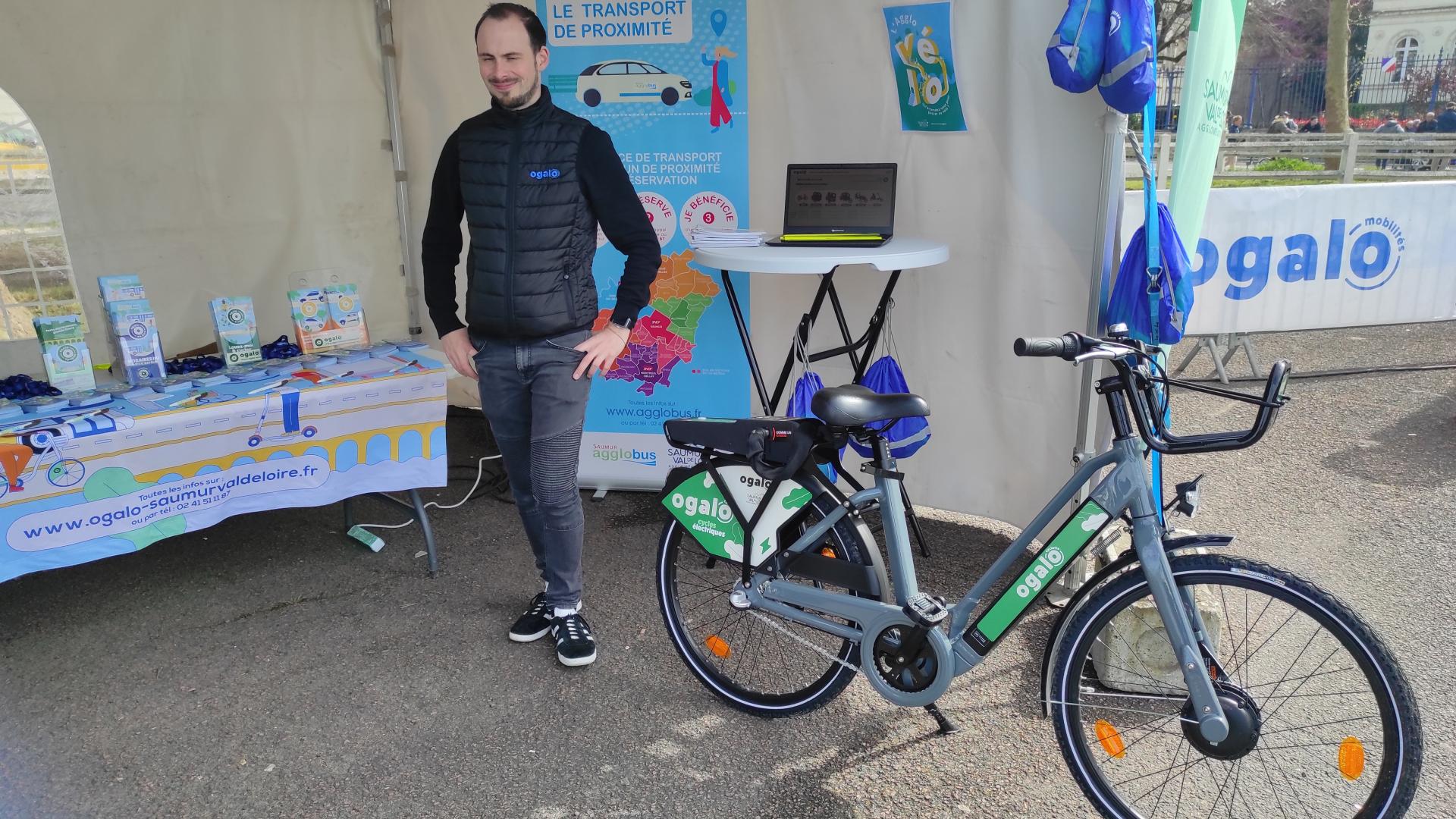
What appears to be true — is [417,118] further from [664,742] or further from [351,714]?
[664,742]

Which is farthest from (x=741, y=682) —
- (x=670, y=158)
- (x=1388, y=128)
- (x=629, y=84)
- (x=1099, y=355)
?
(x=1388, y=128)

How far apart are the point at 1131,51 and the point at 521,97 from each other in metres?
1.65

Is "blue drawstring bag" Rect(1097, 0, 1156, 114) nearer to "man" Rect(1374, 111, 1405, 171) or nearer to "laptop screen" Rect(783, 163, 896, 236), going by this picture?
"laptop screen" Rect(783, 163, 896, 236)

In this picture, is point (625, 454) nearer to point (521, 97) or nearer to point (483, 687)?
point (483, 687)

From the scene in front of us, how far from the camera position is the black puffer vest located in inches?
103

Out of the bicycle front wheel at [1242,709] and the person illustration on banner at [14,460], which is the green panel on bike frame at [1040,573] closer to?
the bicycle front wheel at [1242,709]

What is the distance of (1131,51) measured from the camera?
8.53 feet

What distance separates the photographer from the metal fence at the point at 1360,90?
61.2ft

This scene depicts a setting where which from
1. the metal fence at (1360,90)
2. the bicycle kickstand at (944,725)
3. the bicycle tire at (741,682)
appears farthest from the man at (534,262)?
the metal fence at (1360,90)

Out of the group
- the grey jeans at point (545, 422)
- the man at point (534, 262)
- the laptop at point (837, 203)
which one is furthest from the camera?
the laptop at point (837, 203)

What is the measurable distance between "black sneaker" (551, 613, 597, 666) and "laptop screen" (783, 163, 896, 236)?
1460 mm

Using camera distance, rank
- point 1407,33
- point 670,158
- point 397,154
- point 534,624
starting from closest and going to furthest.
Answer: point 534,624
point 670,158
point 397,154
point 1407,33

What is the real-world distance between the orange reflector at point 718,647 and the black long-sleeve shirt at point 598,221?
0.95 metres

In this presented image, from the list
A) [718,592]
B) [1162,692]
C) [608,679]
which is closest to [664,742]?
[608,679]
